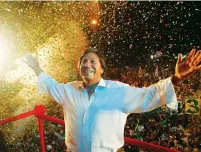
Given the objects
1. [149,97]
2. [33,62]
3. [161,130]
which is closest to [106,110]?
[149,97]

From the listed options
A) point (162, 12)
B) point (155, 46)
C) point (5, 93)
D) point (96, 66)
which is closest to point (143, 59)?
point (155, 46)

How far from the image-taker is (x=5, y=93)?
934 centimetres

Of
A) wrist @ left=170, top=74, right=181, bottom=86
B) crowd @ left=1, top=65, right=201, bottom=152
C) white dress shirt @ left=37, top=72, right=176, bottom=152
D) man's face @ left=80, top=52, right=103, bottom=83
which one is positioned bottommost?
crowd @ left=1, top=65, right=201, bottom=152

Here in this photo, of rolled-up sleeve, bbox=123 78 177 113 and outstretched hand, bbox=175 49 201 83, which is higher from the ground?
outstretched hand, bbox=175 49 201 83

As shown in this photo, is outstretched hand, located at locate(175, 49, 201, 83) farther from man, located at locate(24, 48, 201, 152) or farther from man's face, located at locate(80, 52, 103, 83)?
man's face, located at locate(80, 52, 103, 83)

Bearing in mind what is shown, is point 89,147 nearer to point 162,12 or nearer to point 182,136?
point 182,136

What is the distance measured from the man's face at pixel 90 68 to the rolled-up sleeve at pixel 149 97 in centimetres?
25

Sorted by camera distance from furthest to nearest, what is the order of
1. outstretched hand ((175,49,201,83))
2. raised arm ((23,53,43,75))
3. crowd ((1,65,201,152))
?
crowd ((1,65,201,152)), raised arm ((23,53,43,75)), outstretched hand ((175,49,201,83))

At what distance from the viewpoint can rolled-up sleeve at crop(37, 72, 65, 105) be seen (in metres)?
2.03

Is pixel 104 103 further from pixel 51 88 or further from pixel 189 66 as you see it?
pixel 189 66

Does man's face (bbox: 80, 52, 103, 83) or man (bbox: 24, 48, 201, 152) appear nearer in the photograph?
man (bbox: 24, 48, 201, 152)

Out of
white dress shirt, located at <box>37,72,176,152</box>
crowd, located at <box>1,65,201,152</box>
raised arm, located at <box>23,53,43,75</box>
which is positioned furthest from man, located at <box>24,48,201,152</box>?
crowd, located at <box>1,65,201,152</box>

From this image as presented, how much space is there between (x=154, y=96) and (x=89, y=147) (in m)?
0.51

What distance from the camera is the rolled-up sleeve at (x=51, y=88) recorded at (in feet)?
6.65
